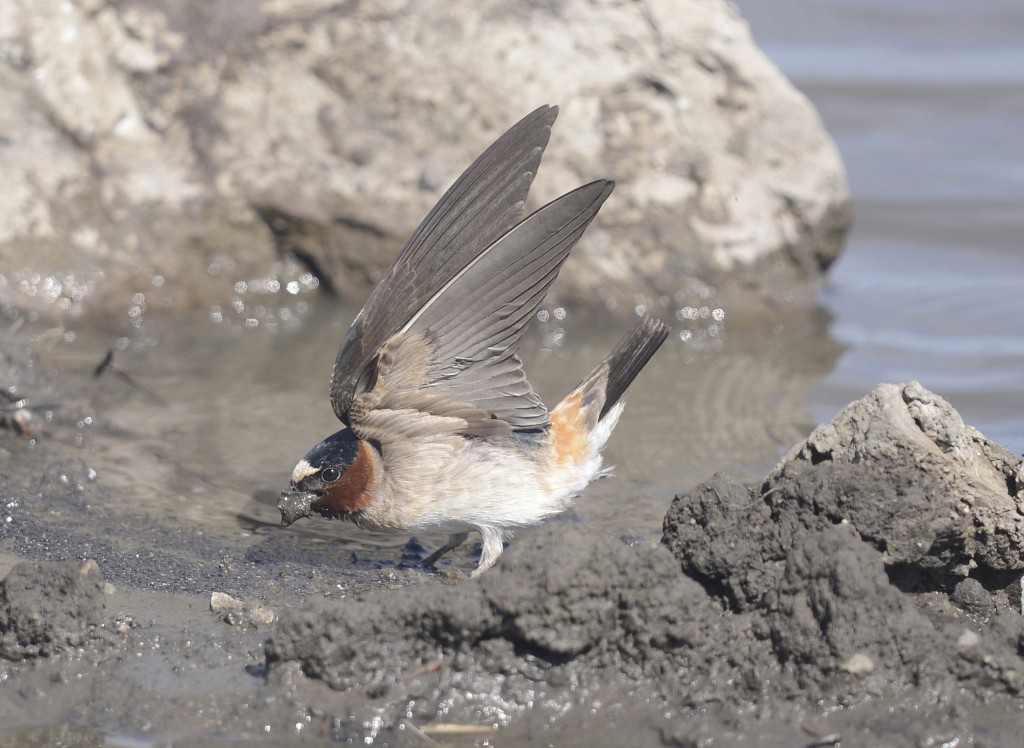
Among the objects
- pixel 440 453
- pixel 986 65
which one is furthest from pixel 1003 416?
pixel 986 65

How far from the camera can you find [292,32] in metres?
9.08

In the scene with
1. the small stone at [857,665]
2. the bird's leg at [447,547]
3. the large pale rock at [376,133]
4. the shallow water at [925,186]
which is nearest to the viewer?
the small stone at [857,665]

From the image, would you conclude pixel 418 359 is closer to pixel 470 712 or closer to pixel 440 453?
pixel 440 453

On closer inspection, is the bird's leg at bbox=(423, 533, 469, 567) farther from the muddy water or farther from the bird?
the muddy water

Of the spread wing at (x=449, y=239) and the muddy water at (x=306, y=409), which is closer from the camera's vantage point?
the spread wing at (x=449, y=239)

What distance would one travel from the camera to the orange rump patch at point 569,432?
5.95 metres

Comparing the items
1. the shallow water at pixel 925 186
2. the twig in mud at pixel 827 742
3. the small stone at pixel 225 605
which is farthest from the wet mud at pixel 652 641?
the shallow water at pixel 925 186

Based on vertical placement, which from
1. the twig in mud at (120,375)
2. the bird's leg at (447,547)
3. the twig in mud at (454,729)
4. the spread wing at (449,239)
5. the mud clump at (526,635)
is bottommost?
the twig in mud at (120,375)

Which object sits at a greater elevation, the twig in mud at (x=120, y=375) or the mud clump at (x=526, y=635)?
the mud clump at (x=526, y=635)

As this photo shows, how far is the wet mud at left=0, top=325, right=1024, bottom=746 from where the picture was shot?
419cm

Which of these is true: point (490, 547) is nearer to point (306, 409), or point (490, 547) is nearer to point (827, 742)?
point (827, 742)

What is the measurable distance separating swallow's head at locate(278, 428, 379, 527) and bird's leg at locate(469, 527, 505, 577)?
0.54 metres

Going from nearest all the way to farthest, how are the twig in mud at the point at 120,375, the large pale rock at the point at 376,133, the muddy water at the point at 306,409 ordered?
the muddy water at the point at 306,409, the twig in mud at the point at 120,375, the large pale rock at the point at 376,133

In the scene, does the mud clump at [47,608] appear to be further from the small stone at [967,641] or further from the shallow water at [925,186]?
the shallow water at [925,186]
